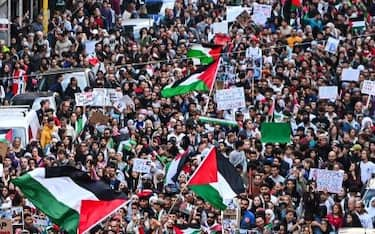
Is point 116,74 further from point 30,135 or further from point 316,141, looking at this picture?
point 316,141

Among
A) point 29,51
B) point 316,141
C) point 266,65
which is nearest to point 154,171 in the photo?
point 316,141

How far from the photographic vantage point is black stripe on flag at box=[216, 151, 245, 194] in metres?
26.1

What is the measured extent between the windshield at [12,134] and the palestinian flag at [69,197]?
8164 millimetres

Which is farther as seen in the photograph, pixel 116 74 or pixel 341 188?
pixel 116 74

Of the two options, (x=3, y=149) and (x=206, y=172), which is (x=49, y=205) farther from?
(x=3, y=149)

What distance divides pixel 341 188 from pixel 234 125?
4.00 m

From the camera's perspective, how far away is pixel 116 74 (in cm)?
3647

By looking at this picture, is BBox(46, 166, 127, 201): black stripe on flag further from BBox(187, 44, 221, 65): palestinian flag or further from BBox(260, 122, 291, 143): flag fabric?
BBox(187, 44, 221, 65): palestinian flag

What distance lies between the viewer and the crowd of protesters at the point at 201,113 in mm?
27297

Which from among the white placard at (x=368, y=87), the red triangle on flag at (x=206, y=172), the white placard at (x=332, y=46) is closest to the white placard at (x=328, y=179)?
the red triangle on flag at (x=206, y=172)

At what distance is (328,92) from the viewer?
33.8 m

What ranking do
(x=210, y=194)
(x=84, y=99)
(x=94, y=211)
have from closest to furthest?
1. (x=94, y=211)
2. (x=210, y=194)
3. (x=84, y=99)

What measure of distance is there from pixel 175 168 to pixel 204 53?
7750 millimetres

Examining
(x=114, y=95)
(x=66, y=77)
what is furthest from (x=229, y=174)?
(x=66, y=77)
